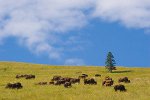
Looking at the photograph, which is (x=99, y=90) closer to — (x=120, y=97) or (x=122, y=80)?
(x=120, y=97)

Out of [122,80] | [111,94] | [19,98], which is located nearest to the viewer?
[19,98]

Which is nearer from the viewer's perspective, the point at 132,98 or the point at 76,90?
the point at 132,98

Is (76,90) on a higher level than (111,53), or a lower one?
lower

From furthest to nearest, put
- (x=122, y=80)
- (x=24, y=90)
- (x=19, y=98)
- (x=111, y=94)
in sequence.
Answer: (x=122, y=80) → (x=24, y=90) → (x=111, y=94) → (x=19, y=98)

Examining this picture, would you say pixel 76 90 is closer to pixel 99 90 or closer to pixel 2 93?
pixel 99 90

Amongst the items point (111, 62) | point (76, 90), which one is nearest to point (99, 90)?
point (76, 90)

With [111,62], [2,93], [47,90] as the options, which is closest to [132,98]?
[47,90]

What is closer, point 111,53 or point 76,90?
point 76,90

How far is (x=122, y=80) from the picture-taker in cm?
5378

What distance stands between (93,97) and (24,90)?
8.08 meters

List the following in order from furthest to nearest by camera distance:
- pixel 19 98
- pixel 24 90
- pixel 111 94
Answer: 1. pixel 24 90
2. pixel 111 94
3. pixel 19 98

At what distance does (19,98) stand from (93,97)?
6.54 metres

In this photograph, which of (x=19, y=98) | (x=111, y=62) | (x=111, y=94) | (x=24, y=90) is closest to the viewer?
(x=19, y=98)

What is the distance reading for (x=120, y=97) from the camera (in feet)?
121
